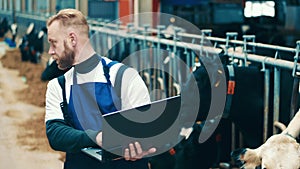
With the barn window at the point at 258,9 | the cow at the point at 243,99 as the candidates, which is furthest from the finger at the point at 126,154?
the barn window at the point at 258,9

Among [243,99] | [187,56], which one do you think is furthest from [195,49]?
[243,99]

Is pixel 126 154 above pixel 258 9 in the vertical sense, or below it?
below

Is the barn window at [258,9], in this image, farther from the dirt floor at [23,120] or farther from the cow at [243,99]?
the cow at [243,99]

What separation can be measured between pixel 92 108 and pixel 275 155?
606 mm

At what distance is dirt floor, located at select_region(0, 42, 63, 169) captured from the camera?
4190mm

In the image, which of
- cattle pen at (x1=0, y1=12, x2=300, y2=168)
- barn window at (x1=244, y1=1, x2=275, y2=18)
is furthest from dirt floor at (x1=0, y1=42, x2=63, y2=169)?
barn window at (x1=244, y1=1, x2=275, y2=18)

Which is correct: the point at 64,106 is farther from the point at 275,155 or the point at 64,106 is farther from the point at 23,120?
the point at 23,120

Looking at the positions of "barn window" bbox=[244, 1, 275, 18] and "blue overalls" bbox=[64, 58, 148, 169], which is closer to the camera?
"blue overalls" bbox=[64, 58, 148, 169]

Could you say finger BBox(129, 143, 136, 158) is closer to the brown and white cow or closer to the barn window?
the brown and white cow

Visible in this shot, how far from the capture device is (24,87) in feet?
23.6

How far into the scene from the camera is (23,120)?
552 cm

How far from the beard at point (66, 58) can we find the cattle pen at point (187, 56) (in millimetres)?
1115

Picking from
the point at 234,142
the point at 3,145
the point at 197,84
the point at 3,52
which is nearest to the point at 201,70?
the point at 197,84

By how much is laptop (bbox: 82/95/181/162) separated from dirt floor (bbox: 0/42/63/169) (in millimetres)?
2104
